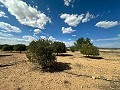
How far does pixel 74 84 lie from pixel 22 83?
4509 millimetres

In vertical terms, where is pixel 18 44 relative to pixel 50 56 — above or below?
above

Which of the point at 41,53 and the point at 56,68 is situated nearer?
the point at 41,53

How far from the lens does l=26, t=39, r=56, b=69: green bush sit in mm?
17094

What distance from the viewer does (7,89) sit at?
954cm

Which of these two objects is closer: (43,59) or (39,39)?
(43,59)

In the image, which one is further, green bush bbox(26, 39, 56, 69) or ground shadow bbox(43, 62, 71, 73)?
green bush bbox(26, 39, 56, 69)

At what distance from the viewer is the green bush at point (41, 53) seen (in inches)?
673

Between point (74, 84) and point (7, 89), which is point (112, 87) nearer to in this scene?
point (74, 84)

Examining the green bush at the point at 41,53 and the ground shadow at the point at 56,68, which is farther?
the green bush at the point at 41,53

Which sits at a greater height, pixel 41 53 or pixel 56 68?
pixel 41 53

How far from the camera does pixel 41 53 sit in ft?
56.2

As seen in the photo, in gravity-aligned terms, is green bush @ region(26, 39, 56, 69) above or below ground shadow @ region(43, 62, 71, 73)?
above

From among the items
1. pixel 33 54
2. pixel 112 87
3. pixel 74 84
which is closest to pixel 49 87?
pixel 74 84

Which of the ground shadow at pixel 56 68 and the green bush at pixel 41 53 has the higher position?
the green bush at pixel 41 53
